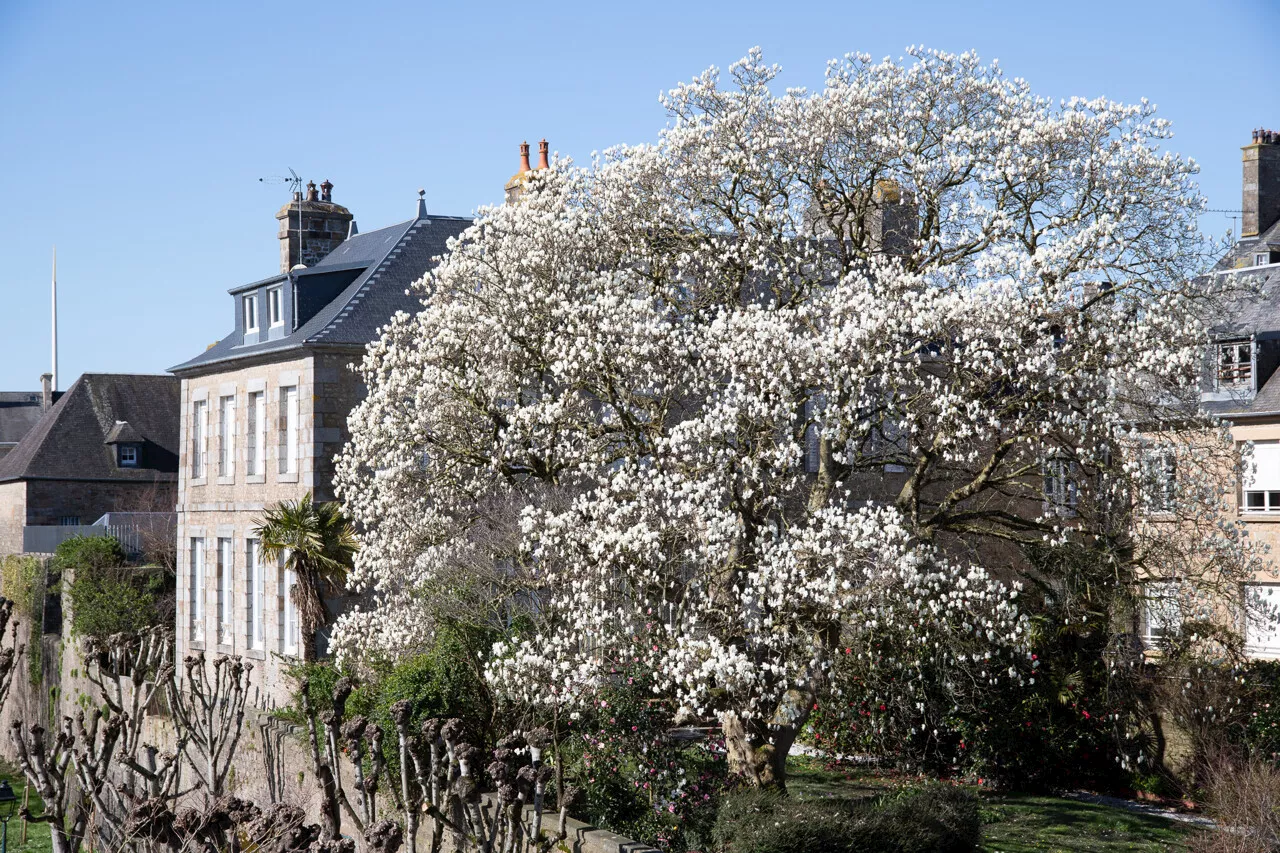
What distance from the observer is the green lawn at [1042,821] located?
1416cm

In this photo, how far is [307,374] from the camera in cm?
2391

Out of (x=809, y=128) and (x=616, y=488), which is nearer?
(x=616, y=488)

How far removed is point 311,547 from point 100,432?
2600 centimetres

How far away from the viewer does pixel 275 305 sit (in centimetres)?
2633

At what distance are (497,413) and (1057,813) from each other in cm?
875

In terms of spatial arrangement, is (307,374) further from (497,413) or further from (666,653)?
(666,653)

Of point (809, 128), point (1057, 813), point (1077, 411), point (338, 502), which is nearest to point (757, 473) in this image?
point (1077, 411)

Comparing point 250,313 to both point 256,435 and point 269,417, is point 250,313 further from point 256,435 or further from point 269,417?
point 269,417

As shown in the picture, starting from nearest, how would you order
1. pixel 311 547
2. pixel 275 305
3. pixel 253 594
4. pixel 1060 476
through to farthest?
pixel 1060 476 → pixel 311 547 → pixel 253 594 → pixel 275 305

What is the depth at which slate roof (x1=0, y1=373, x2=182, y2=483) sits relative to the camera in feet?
139

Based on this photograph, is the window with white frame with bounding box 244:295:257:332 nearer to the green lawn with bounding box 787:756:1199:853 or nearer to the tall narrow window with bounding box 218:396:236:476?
the tall narrow window with bounding box 218:396:236:476

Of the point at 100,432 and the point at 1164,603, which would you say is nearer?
the point at 1164,603

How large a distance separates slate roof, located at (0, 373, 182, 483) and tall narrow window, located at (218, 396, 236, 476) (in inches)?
687

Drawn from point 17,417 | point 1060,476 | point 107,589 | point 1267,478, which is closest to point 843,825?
point 1060,476
